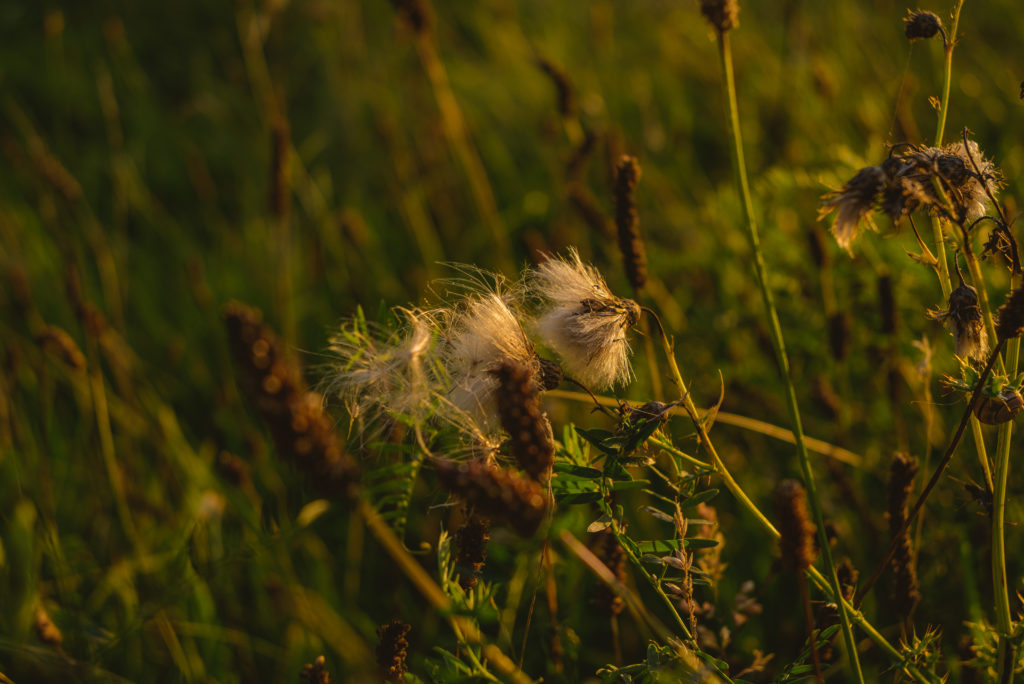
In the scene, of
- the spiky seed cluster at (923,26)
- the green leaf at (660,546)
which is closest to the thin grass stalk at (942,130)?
the spiky seed cluster at (923,26)

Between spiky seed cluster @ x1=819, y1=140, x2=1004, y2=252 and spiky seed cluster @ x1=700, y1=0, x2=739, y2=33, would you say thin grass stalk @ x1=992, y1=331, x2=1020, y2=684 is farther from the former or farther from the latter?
spiky seed cluster @ x1=700, y1=0, x2=739, y2=33

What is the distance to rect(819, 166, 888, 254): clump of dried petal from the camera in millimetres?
925

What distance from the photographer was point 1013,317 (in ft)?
2.88

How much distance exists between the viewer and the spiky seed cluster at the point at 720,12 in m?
0.94

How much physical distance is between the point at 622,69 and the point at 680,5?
0.48 m

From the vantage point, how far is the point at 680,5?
176 inches

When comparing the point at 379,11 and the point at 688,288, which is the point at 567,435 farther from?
the point at 379,11

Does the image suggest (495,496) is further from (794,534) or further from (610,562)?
(610,562)

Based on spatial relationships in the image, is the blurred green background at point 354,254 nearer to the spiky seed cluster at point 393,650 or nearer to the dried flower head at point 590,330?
the spiky seed cluster at point 393,650

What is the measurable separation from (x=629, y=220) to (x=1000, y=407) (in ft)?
2.02

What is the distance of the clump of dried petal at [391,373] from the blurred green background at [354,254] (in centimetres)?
17

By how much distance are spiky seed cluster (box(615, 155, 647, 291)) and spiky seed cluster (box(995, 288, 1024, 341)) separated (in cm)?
57

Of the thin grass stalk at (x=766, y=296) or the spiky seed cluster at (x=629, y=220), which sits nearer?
the thin grass stalk at (x=766, y=296)

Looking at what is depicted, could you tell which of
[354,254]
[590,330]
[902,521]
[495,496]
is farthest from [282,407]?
[354,254]
